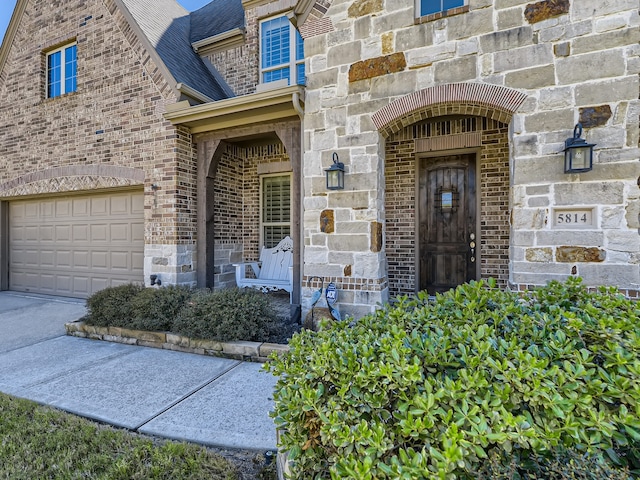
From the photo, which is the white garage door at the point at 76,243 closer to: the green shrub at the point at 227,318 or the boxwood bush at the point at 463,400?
the green shrub at the point at 227,318

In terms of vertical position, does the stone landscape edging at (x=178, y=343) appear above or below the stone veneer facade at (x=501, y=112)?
below

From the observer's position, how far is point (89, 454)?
83.2 inches

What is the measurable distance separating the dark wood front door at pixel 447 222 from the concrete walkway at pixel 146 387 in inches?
130

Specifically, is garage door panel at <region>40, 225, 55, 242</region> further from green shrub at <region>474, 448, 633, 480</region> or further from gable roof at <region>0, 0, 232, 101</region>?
green shrub at <region>474, 448, 633, 480</region>

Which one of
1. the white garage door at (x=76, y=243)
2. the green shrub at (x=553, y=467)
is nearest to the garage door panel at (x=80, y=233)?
the white garage door at (x=76, y=243)

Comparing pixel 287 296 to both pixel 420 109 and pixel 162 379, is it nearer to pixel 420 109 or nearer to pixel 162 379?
pixel 162 379

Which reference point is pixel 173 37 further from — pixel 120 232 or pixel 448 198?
pixel 448 198

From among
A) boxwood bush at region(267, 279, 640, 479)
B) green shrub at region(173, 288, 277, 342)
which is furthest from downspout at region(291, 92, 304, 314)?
Answer: boxwood bush at region(267, 279, 640, 479)

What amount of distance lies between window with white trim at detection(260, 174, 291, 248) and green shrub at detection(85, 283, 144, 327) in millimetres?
2739

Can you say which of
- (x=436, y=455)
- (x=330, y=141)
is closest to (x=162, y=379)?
(x=436, y=455)

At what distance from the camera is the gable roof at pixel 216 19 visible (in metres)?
7.04

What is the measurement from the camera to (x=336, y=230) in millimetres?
4418

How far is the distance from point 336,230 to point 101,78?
5.36 metres

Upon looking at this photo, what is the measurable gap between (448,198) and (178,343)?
4422 millimetres
